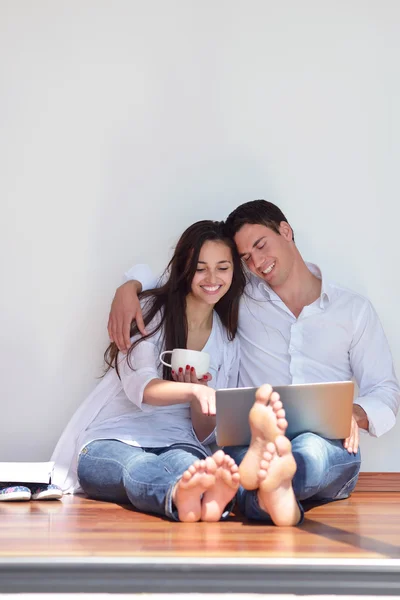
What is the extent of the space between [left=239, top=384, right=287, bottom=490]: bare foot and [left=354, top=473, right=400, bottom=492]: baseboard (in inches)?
43.5

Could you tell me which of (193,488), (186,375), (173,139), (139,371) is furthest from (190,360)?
(173,139)

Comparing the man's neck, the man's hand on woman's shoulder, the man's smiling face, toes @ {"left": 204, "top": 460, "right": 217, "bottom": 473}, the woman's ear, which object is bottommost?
toes @ {"left": 204, "top": 460, "right": 217, "bottom": 473}

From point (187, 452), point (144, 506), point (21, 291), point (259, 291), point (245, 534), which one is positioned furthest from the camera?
point (21, 291)

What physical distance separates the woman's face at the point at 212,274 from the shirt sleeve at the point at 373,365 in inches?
19.2

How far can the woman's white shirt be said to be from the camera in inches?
97.1

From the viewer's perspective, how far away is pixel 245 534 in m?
1.83

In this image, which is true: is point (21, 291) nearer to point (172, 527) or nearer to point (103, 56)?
point (103, 56)

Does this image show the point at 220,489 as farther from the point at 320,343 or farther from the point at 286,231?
the point at 286,231

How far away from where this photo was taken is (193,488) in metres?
1.91

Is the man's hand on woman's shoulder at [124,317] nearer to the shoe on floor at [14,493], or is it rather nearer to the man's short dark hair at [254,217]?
the man's short dark hair at [254,217]

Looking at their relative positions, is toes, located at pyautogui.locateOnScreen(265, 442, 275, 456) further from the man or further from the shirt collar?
the shirt collar

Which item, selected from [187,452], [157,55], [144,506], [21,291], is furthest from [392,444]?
[157,55]

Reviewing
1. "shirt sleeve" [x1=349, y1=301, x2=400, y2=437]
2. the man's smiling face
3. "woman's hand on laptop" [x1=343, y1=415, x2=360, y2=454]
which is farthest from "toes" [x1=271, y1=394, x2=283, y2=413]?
the man's smiling face

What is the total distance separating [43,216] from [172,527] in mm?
1483
